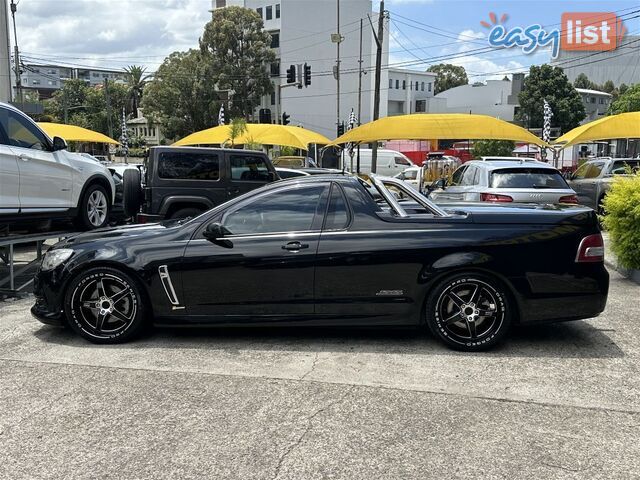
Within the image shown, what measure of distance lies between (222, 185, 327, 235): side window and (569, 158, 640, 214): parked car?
1055 centimetres

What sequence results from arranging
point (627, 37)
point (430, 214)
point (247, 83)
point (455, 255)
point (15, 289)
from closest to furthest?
point (455, 255) < point (430, 214) < point (15, 289) < point (247, 83) < point (627, 37)

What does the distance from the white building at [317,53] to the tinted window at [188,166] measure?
2120 inches

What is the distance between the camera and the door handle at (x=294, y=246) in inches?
196

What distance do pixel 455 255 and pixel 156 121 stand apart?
61445 millimetres

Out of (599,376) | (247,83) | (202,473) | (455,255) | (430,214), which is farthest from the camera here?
(247,83)

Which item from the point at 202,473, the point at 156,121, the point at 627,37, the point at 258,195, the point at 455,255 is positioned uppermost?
the point at 627,37

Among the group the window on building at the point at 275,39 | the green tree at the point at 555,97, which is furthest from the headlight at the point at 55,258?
the window on building at the point at 275,39

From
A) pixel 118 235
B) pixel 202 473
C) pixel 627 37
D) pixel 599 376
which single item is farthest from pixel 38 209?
pixel 627 37

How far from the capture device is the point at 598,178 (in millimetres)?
14219

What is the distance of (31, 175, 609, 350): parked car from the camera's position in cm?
490

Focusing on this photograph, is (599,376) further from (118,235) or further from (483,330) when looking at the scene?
(118,235)

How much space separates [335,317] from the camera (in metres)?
4.99

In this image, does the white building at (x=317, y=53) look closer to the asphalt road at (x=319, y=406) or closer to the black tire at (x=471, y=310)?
the asphalt road at (x=319, y=406)

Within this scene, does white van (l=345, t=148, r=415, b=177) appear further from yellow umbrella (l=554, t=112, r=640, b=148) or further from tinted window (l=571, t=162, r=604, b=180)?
yellow umbrella (l=554, t=112, r=640, b=148)
